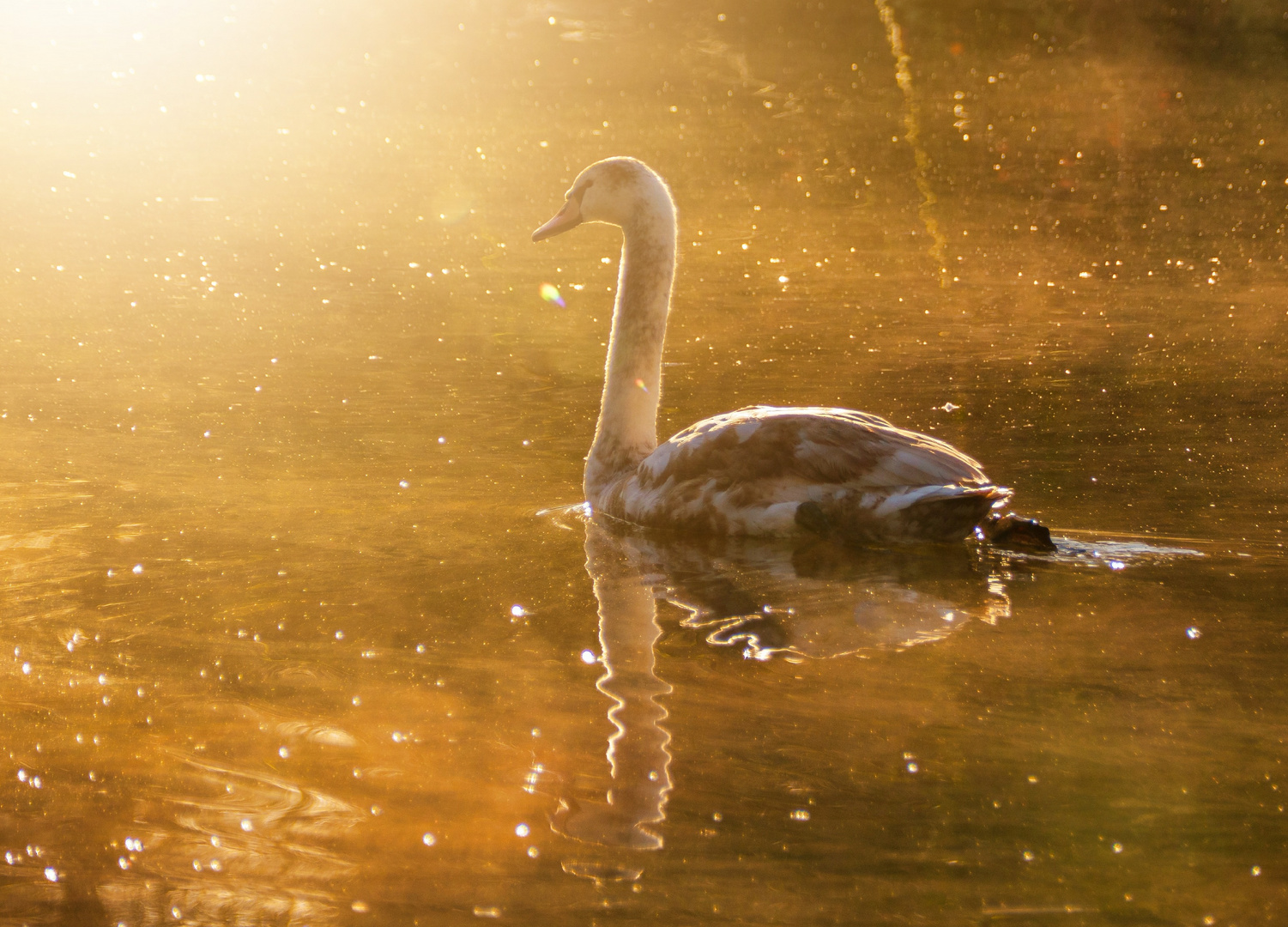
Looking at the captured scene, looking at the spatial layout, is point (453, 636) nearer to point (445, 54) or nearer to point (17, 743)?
point (17, 743)

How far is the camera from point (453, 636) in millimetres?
5148

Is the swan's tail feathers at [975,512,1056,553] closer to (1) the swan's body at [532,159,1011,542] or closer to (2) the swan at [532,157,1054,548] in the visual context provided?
(2) the swan at [532,157,1054,548]

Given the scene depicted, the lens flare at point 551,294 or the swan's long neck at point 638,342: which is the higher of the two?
the swan's long neck at point 638,342

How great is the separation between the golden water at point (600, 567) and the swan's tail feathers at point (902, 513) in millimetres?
126

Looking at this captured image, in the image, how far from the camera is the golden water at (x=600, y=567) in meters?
3.59

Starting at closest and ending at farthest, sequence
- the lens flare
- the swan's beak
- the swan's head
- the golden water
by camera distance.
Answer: the golden water
the swan's head
the swan's beak
the lens flare

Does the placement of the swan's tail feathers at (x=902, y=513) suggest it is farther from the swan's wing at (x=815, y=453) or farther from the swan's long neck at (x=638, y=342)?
the swan's long neck at (x=638, y=342)

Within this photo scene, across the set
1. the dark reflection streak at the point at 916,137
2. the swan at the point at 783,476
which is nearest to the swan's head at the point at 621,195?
the swan at the point at 783,476

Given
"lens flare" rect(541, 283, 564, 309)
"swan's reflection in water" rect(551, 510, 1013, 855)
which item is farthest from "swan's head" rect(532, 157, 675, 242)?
"lens flare" rect(541, 283, 564, 309)

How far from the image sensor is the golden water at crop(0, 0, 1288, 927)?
3592 mm

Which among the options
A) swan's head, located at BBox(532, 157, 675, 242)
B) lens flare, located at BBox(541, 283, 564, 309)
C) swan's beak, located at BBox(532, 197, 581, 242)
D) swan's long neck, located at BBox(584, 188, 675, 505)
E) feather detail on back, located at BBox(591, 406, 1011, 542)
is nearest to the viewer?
feather detail on back, located at BBox(591, 406, 1011, 542)

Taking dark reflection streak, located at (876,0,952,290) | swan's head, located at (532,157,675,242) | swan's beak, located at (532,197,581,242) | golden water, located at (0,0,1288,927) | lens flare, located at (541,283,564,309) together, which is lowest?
dark reflection streak, located at (876,0,952,290)

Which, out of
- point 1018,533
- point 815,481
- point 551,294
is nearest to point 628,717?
point 815,481

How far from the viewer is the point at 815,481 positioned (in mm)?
6062
